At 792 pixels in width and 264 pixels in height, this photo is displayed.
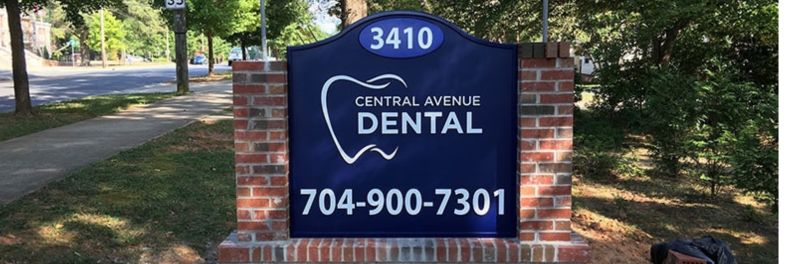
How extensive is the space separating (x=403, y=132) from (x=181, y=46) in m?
15.7

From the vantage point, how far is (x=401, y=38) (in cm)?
328

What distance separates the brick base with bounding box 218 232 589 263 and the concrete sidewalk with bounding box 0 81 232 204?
3.11 meters

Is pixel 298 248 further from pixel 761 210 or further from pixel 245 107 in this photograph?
pixel 761 210

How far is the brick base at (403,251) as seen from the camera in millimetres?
3377

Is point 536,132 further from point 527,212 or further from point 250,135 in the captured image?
point 250,135

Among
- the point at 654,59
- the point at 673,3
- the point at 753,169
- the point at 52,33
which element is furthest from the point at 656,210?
the point at 52,33

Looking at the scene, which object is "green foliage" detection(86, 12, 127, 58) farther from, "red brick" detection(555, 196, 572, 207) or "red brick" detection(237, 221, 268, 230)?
"red brick" detection(555, 196, 572, 207)

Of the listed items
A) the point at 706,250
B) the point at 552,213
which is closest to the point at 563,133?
the point at 552,213

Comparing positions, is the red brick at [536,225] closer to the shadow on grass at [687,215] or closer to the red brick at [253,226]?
the red brick at [253,226]

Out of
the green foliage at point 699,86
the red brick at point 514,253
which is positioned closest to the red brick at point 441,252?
the red brick at point 514,253

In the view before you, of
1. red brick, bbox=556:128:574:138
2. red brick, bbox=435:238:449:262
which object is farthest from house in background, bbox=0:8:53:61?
red brick, bbox=556:128:574:138

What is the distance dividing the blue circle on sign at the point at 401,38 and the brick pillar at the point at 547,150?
47 centimetres

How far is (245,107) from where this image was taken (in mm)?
3312

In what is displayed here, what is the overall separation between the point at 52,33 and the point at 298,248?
300 ft
